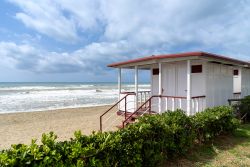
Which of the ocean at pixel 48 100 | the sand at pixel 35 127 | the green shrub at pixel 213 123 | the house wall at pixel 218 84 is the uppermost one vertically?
the house wall at pixel 218 84

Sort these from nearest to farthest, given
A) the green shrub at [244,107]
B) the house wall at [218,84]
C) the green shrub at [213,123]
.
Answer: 1. the green shrub at [213,123]
2. the house wall at [218,84]
3. the green shrub at [244,107]

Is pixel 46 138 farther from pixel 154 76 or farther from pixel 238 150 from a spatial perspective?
pixel 154 76

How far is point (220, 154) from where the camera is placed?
5.65 metres

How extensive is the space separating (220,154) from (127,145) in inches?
125

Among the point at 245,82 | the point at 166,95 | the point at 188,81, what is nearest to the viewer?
the point at 188,81

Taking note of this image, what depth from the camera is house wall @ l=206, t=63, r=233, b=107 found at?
8891 millimetres

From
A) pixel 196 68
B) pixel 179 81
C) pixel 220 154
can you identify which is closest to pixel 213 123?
pixel 220 154

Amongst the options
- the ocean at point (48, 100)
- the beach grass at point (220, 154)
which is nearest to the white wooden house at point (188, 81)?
the beach grass at point (220, 154)

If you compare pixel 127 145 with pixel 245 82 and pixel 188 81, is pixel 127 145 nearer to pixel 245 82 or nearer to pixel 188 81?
pixel 188 81

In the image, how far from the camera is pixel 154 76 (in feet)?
35.7

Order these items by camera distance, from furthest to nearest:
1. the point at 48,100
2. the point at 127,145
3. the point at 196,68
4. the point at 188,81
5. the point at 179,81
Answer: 1. the point at 48,100
2. the point at 179,81
3. the point at 196,68
4. the point at 188,81
5. the point at 127,145

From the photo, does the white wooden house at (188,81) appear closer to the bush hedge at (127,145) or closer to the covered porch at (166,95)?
the covered porch at (166,95)

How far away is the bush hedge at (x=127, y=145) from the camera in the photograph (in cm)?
293

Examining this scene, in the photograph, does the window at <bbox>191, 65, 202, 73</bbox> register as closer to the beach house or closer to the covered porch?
the beach house
